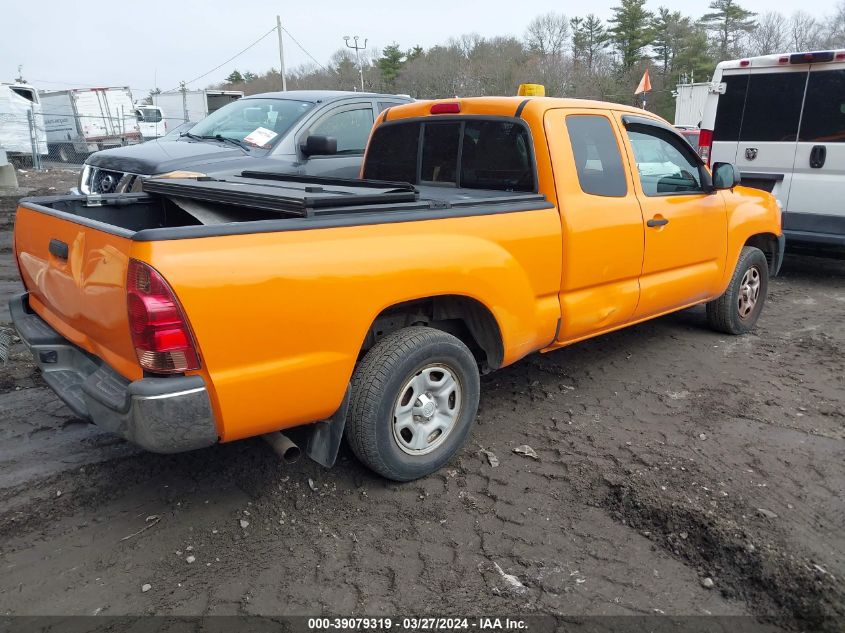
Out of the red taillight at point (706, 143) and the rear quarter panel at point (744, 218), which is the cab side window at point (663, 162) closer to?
the rear quarter panel at point (744, 218)

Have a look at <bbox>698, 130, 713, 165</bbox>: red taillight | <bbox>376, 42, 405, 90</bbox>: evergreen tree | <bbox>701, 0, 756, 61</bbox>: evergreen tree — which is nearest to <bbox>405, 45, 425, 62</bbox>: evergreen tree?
<bbox>376, 42, 405, 90</bbox>: evergreen tree

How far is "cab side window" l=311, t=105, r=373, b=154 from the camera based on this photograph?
23.4ft

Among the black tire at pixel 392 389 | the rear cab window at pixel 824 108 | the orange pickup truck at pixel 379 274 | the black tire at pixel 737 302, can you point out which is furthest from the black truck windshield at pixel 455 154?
the rear cab window at pixel 824 108

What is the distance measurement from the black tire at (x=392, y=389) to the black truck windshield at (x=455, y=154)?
1239mm

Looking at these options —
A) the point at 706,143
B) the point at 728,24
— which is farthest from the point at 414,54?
the point at 706,143

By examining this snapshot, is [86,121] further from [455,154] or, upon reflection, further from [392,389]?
[392,389]

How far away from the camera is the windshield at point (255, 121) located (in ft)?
22.9

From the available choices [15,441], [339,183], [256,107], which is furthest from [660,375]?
[256,107]

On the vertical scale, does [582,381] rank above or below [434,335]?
below

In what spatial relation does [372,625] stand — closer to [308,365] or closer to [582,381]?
[308,365]

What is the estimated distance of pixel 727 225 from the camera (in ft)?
16.9

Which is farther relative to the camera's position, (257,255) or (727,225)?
(727,225)

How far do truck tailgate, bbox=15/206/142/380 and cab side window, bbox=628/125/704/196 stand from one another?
332 cm

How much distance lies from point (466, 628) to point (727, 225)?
3962 mm
